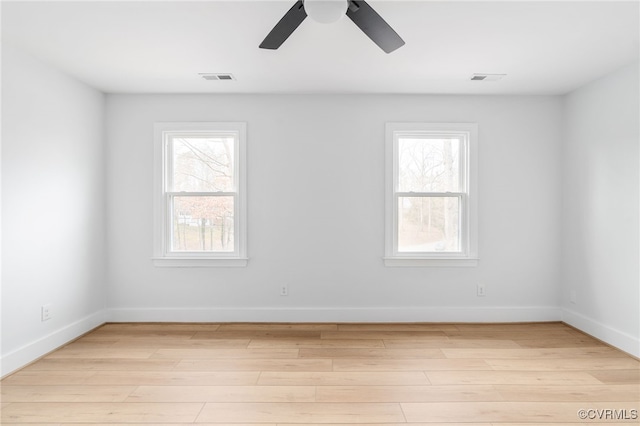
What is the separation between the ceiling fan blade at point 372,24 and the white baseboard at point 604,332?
3211mm

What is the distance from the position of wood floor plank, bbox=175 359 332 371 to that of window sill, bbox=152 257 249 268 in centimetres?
128

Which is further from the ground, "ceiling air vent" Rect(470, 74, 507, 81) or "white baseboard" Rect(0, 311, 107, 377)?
"ceiling air vent" Rect(470, 74, 507, 81)

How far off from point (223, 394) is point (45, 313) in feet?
6.29

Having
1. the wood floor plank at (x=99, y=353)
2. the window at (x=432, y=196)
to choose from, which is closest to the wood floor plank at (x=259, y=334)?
the wood floor plank at (x=99, y=353)

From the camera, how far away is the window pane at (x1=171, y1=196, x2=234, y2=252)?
4.54m

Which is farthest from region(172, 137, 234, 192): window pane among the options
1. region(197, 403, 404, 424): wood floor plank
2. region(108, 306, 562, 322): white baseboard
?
region(197, 403, 404, 424): wood floor plank

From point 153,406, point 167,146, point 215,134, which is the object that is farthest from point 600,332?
point 167,146

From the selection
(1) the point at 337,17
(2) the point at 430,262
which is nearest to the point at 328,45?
(1) the point at 337,17

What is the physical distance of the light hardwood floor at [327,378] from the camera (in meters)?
2.50

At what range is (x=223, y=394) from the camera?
2766 mm

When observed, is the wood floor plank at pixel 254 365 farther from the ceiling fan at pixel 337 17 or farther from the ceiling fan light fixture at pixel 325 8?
the ceiling fan light fixture at pixel 325 8

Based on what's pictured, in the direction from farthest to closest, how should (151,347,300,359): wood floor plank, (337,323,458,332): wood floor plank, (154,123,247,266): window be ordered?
(154,123,247,266): window, (337,323,458,332): wood floor plank, (151,347,300,359): wood floor plank

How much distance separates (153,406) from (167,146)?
280 centimetres

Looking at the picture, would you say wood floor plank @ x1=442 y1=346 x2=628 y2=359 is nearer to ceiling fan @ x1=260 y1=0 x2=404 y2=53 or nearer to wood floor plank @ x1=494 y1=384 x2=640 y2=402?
wood floor plank @ x1=494 y1=384 x2=640 y2=402
